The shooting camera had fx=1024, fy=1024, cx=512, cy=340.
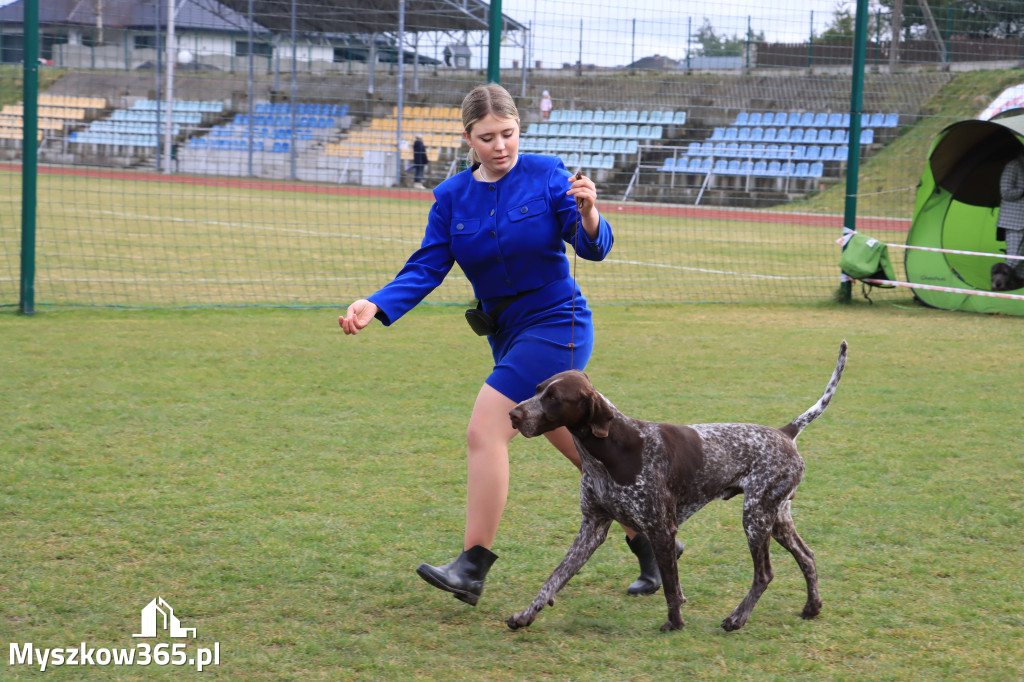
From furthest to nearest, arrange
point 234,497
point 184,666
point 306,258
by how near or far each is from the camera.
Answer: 1. point 306,258
2. point 234,497
3. point 184,666

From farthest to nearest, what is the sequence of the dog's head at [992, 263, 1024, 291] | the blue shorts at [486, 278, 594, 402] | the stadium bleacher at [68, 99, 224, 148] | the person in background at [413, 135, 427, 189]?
the stadium bleacher at [68, 99, 224, 148] → the person in background at [413, 135, 427, 189] → the dog's head at [992, 263, 1024, 291] → the blue shorts at [486, 278, 594, 402]

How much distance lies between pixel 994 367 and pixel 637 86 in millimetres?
21684

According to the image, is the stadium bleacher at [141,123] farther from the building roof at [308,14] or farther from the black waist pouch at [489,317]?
the black waist pouch at [489,317]

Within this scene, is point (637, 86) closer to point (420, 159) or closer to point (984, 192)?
point (420, 159)

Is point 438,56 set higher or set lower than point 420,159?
higher

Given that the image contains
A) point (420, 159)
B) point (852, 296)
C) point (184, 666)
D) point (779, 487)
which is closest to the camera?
point (184, 666)

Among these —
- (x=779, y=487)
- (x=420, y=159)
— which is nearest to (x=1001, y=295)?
(x=779, y=487)

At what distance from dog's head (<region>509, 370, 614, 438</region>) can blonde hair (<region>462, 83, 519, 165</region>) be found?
1055 mm

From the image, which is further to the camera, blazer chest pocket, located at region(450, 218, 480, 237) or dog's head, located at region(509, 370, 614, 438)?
blazer chest pocket, located at region(450, 218, 480, 237)

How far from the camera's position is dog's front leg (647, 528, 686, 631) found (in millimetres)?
3514

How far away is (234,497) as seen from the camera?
16.1 feet

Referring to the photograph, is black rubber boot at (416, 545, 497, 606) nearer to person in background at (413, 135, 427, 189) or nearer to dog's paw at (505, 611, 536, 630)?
dog's paw at (505, 611, 536, 630)

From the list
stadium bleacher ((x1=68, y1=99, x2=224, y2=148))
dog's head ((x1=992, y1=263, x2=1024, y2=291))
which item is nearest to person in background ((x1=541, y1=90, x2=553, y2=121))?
stadium bleacher ((x1=68, y1=99, x2=224, y2=148))

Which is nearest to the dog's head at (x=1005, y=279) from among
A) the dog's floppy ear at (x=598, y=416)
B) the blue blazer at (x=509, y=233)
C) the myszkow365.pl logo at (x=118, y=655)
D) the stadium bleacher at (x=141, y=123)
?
the blue blazer at (x=509, y=233)
